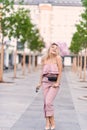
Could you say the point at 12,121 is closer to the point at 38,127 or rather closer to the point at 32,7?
the point at 38,127

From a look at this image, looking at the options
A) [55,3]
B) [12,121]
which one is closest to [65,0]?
[55,3]

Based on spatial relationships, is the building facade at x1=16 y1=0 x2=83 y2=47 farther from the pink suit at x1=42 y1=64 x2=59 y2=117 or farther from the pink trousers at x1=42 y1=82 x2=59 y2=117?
the pink trousers at x1=42 y1=82 x2=59 y2=117

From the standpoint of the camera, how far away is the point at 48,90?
11367mm

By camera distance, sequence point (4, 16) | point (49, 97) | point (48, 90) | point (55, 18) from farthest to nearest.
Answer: point (55, 18) < point (4, 16) < point (48, 90) < point (49, 97)

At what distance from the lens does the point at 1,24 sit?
3541 centimetres

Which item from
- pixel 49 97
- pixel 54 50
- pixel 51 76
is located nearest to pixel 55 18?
pixel 54 50

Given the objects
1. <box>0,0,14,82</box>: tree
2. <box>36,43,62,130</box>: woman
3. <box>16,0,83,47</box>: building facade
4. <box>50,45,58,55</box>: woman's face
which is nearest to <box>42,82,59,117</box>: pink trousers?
<box>36,43,62,130</box>: woman

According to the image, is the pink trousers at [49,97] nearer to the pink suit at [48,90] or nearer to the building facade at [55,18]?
the pink suit at [48,90]

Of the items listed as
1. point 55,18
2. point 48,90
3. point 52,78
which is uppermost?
point 55,18

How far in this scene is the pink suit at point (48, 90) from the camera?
11249 mm

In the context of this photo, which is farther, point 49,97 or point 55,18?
point 55,18

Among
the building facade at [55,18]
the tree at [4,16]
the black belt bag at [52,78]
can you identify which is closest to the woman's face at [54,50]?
the black belt bag at [52,78]

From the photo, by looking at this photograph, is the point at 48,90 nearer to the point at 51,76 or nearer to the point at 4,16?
the point at 51,76

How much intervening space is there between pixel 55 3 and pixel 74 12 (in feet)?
22.0
